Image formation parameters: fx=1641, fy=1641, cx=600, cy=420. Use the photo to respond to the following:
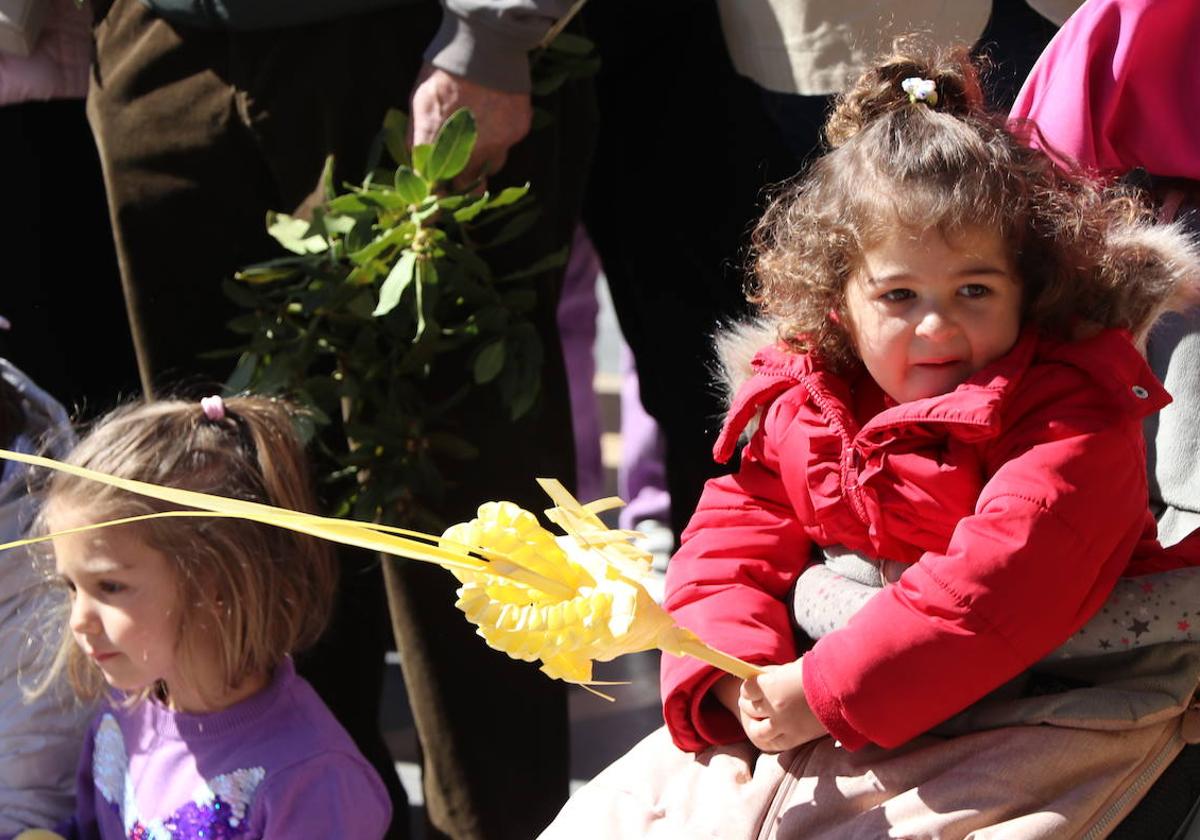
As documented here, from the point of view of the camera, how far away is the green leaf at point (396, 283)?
7.12ft

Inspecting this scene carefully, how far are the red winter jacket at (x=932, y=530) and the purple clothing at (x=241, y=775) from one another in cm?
59

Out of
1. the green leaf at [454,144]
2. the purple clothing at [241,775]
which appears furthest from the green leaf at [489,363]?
the purple clothing at [241,775]

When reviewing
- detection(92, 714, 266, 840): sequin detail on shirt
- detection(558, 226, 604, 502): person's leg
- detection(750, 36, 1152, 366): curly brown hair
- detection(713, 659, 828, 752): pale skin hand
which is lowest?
detection(558, 226, 604, 502): person's leg

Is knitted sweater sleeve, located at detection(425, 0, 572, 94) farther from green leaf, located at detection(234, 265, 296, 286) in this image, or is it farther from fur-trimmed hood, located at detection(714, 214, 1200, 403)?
fur-trimmed hood, located at detection(714, 214, 1200, 403)

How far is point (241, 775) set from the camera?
6.89ft

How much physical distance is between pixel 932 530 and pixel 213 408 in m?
1.03

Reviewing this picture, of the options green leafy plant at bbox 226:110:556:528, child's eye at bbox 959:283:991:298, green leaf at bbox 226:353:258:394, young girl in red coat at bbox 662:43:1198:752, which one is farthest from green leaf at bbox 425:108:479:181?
child's eye at bbox 959:283:991:298

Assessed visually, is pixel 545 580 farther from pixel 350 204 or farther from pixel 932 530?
pixel 350 204

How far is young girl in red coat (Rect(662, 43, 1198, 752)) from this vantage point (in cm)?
153

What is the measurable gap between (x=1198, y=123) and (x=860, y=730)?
74 centimetres

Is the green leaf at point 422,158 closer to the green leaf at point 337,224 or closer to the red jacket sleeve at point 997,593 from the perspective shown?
the green leaf at point 337,224

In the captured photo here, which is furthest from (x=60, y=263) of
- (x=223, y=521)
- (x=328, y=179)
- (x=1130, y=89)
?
(x=1130, y=89)

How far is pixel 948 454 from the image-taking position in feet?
5.33

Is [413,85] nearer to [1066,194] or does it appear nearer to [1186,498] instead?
[1066,194]
